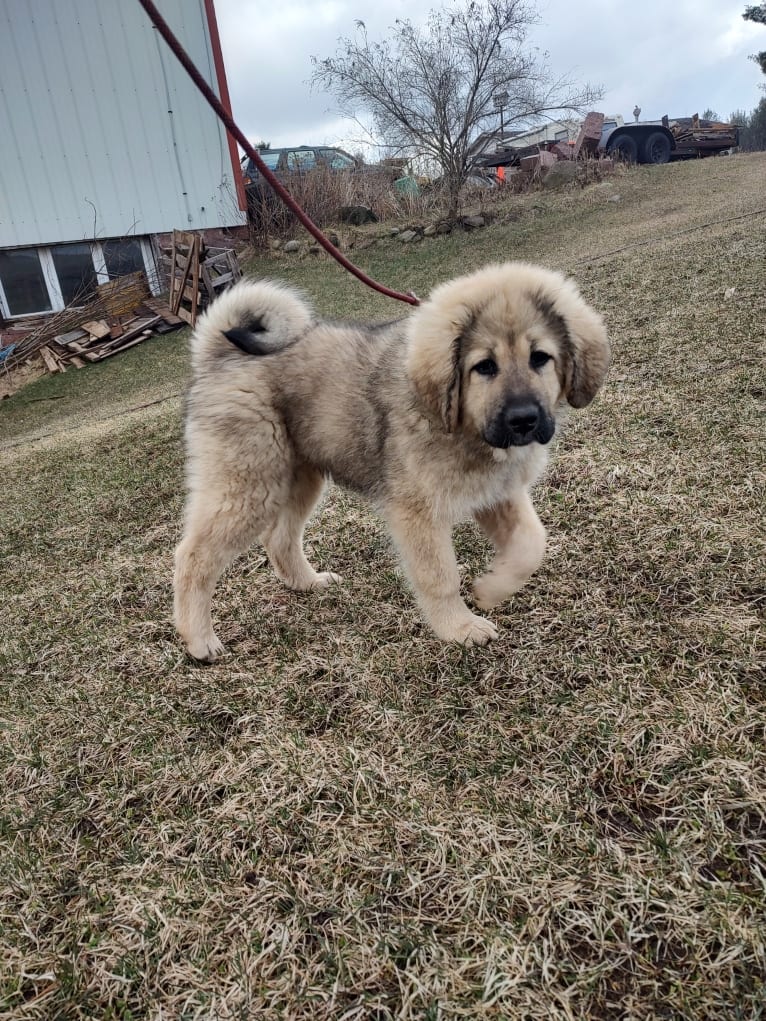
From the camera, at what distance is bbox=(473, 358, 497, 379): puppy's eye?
229 cm

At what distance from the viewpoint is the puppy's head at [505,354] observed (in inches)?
87.5

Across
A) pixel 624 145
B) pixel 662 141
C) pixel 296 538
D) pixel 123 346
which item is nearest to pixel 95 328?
pixel 123 346

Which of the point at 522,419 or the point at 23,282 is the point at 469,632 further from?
the point at 23,282

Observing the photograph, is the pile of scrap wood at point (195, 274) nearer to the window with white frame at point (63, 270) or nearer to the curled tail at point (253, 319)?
the window with white frame at point (63, 270)

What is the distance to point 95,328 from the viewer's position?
42.8ft

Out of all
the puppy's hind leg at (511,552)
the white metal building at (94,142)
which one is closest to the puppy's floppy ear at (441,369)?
the puppy's hind leg at (511,552)

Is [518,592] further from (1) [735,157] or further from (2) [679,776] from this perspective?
(1) [735,157]

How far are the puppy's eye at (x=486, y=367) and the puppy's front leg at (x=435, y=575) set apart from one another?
21.6 inches

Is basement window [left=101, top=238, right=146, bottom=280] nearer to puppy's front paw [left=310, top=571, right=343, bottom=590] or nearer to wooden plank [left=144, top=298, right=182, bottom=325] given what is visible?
wooden plank [left=144, top=298, right=182, bottom=325]

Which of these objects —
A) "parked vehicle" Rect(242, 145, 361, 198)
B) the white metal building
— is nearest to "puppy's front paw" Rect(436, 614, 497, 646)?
the white metal building

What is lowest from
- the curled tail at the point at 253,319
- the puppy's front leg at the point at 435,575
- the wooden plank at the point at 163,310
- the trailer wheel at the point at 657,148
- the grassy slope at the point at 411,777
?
the grassy slope at the point at 411,777

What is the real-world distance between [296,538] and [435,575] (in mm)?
921

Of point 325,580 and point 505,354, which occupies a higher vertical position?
point 505,354

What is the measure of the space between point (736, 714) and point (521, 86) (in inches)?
759
